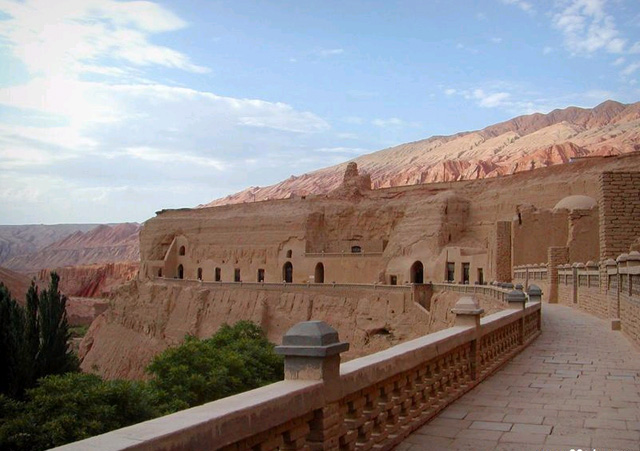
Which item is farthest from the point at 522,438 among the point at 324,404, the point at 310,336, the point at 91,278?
the point at 91,278

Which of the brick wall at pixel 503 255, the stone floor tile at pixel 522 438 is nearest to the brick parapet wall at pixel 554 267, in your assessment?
the brick wall at pixel 503 255

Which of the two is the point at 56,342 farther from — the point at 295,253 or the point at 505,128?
the point at 505,128

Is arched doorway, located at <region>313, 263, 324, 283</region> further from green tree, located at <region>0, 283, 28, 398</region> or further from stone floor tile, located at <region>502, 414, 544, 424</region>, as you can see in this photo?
stone floor tile, located at <region>502, 414, 544, 424</region>

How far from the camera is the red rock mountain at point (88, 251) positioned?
132 meters

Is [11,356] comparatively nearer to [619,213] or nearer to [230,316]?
[619,213]

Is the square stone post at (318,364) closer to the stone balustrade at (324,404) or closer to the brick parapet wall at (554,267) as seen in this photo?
the stone balustrade at (324,404)

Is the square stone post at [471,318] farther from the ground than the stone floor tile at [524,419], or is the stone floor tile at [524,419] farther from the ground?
the square stone post at [471,318]

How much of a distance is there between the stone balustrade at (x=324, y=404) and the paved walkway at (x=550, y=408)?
0.28 metres

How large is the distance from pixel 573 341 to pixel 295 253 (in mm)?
33784

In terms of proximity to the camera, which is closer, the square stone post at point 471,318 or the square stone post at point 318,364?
the square stone post at point 318,364

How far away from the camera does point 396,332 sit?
100ft

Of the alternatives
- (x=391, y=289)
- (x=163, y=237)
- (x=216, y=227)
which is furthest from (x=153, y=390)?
(x=163, y=237)

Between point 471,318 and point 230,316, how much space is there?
3359 cm

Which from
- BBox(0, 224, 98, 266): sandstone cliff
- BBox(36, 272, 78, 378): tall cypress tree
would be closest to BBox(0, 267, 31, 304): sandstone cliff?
BBox(36, 272, 78, 378): tall cypress tree
